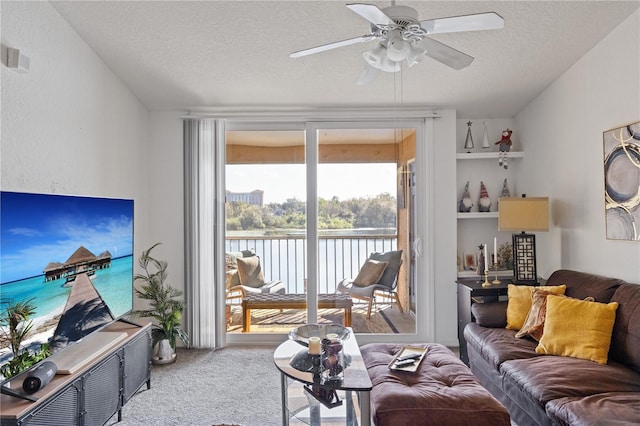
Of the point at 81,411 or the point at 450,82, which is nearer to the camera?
the point at 81,411

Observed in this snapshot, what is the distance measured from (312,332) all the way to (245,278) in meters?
1.63

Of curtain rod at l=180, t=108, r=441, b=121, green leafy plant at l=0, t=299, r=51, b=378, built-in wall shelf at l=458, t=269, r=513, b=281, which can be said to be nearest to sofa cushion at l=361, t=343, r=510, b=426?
green leafy plant at l=0, t=299, r=51, b=378

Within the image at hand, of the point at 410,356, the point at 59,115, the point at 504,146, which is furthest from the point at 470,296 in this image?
the point at 59,115

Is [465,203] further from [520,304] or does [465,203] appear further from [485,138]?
[520,304]

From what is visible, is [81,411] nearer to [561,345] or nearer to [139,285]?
[139,285]

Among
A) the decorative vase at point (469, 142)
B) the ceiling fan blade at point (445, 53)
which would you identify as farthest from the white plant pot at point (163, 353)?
the decorative vase at point (469, 142)

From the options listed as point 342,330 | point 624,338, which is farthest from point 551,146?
point 342,330

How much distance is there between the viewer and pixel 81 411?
6.75 feet

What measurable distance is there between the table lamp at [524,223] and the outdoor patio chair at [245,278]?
7.26ft

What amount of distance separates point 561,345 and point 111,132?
361 cm

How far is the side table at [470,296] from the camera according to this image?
3.34m

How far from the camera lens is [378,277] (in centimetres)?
401

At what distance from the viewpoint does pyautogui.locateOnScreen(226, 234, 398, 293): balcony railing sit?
13.1 feet

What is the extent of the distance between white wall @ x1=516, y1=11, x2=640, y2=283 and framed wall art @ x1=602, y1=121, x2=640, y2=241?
2.6 inches
